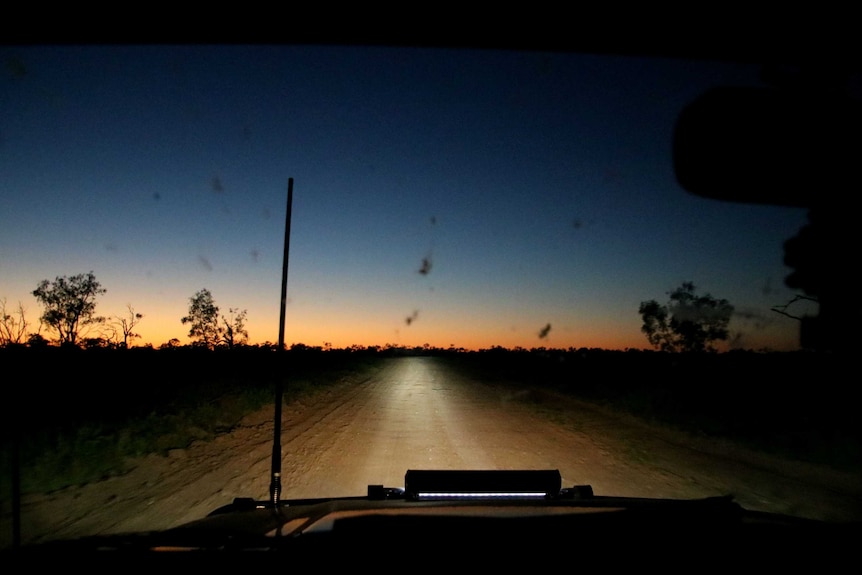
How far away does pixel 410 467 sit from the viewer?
28.6 feet

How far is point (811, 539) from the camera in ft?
7.37

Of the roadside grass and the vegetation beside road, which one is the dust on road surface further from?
the vegetation beside road

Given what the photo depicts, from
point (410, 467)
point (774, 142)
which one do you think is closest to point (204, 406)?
point (410, 467)

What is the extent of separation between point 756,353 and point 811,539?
42.6m

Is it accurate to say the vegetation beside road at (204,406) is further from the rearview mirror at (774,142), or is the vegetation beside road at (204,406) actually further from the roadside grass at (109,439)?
the rearview mirror at (774,142)

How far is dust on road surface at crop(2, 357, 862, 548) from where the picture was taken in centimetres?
675

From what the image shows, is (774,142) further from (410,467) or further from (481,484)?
(410,467)

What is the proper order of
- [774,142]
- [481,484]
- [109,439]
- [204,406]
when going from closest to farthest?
1. [774,142]
2. [481,484]
3. [109,439]
4. [204,406]

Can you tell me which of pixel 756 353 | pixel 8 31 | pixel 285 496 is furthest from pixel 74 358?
pixel 756 353

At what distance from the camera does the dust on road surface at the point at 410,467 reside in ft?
22.1

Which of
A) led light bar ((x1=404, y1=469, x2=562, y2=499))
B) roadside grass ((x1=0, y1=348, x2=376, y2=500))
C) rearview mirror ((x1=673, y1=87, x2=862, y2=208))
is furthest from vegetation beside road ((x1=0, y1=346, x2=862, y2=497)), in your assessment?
led light bar ((x1=404, y1=469, x2=562, y2=499))

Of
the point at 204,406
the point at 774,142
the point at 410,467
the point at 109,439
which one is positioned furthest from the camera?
the point at 204,406

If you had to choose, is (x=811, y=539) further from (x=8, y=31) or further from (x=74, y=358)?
(x=74, y=358)

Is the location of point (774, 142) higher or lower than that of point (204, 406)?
higher
